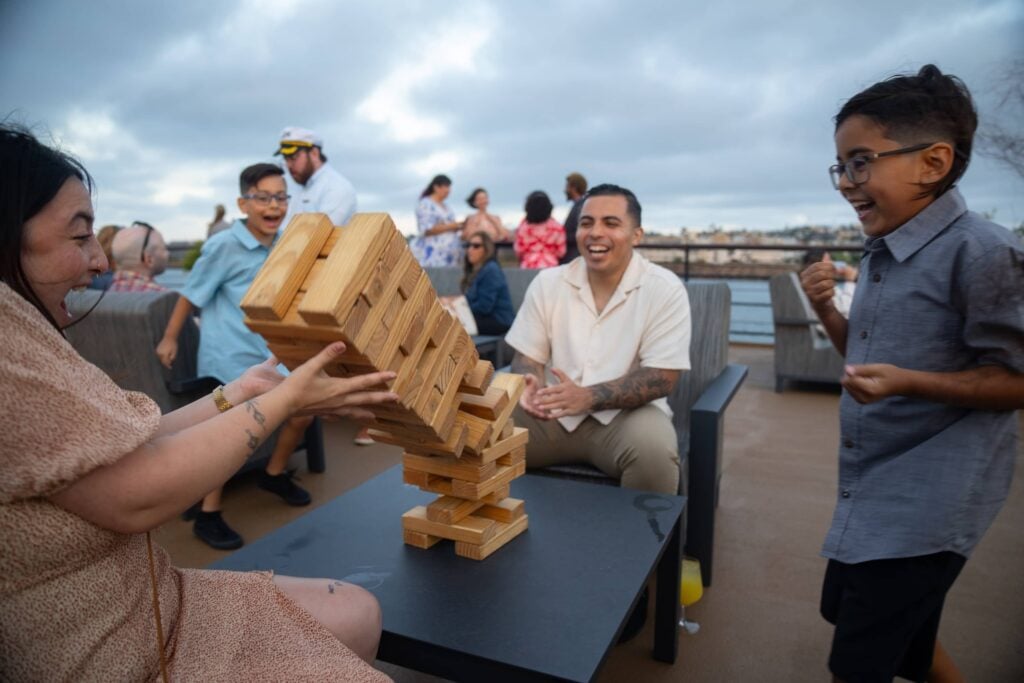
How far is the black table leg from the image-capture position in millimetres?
1983

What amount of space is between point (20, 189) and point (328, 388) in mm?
525

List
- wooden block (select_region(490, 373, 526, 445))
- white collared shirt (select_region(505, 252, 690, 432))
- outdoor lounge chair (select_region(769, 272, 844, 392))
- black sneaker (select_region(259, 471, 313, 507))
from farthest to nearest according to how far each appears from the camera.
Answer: outdoor lounge chair (select_region(769, 272, 844, 392)) < black sneaker (select_region(259, 471, 313, 507)) < white collared shirt (select_region(505, 252, 690, 432)) < wooden block (select_region(490, 373, 526, 445))

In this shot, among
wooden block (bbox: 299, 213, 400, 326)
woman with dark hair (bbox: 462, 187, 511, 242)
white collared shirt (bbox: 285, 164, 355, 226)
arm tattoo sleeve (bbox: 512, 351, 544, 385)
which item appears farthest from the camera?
woman with dark hair (bbox: 462, 187, 511, 242)

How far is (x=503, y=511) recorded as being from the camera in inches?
65.8

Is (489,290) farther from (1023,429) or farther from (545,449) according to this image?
(1023,429)

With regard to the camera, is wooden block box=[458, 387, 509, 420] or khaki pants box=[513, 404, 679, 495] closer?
wooden block box=[458, 387, 509, 420]

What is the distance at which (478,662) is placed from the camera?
4.03ft

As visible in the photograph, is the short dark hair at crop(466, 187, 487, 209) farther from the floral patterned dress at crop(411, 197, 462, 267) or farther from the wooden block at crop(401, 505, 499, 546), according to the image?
the wooden block at crop(401, 505, 499, 546)

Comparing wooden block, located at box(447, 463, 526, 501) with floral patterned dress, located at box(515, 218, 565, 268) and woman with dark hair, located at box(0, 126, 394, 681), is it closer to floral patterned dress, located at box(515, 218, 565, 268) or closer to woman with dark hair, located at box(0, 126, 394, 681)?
woman with dark hair, located at box(0, 126, 394, 681)

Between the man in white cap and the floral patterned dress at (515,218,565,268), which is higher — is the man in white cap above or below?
above

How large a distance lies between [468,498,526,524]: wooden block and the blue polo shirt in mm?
1662

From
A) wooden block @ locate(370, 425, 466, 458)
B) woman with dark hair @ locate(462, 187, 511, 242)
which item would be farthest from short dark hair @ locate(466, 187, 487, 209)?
wooden block @ locate(370, 425, 466, 458)

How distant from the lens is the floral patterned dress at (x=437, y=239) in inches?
253

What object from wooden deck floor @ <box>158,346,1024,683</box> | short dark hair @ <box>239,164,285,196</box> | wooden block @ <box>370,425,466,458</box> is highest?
short dark hair @ <box>239,164,285,196</box>
